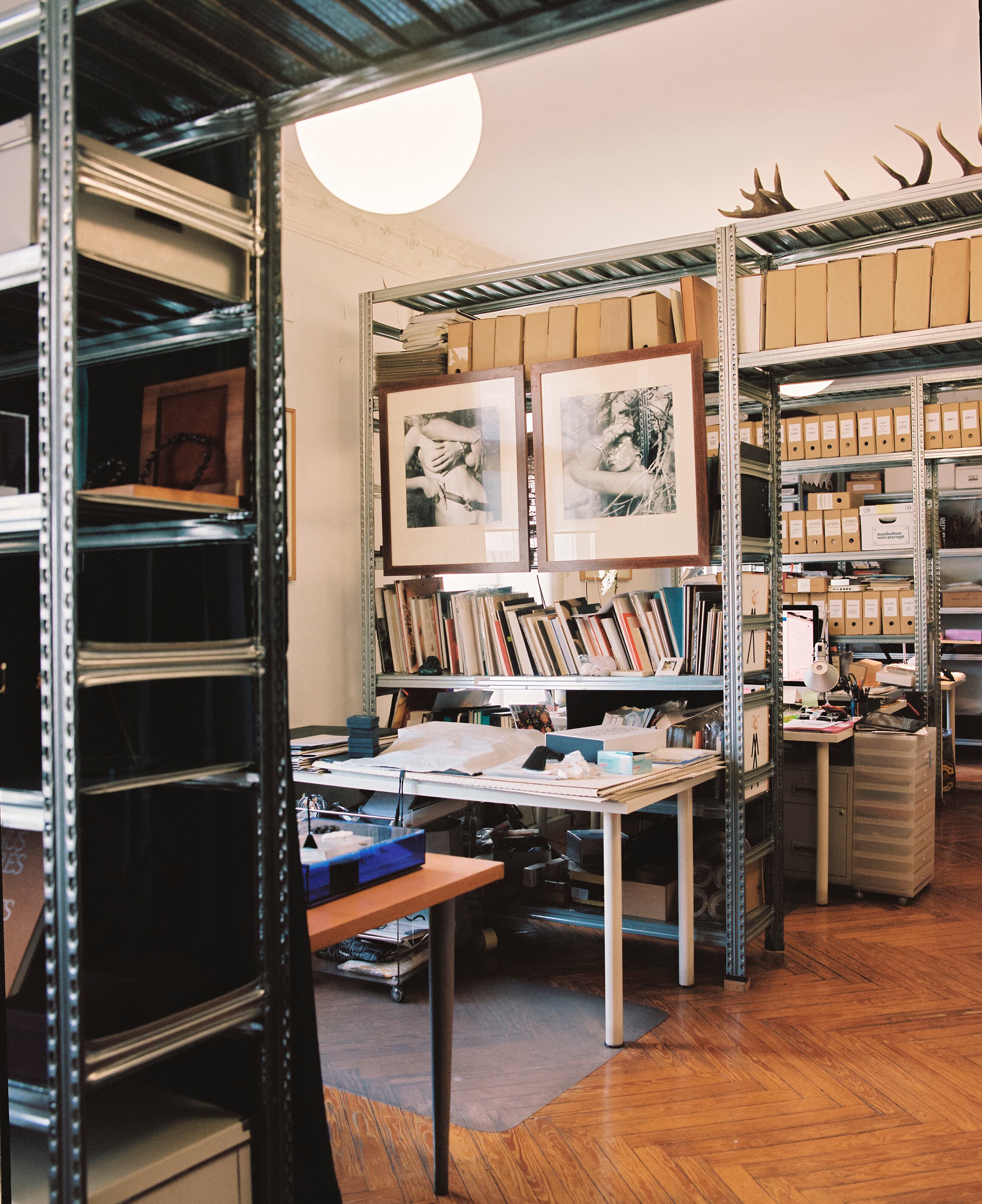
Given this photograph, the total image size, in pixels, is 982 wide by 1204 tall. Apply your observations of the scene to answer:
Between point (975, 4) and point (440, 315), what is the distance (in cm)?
227

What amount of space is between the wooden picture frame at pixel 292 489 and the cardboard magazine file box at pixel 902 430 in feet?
13.0

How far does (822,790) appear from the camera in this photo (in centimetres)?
441

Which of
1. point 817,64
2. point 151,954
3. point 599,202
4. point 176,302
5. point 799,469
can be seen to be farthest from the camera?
point 799,469

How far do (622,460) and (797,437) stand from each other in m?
3.35

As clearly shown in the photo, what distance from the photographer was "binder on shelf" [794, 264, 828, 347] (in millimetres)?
3516

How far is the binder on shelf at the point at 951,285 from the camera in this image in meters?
3.35

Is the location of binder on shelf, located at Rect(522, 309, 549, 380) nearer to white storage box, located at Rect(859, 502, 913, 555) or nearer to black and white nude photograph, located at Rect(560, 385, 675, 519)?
black and white nude photograph, located at Rect(560, 385, 675, 519)

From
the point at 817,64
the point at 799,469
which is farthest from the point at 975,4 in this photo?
the point at 799,469

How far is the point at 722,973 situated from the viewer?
3.64m

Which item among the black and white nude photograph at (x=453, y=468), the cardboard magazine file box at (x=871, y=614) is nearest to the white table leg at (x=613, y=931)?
the black and white nude photograph at (x=453, y=468)

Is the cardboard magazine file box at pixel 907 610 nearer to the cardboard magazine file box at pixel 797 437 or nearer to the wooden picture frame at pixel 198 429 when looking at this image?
the cardboard magazine file box at pixel 797 437

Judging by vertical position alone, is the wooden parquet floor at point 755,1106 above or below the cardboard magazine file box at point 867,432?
below

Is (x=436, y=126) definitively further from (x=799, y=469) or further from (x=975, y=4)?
→ (x=799, y=469)

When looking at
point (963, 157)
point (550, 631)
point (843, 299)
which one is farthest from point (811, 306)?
point (550, 631)
